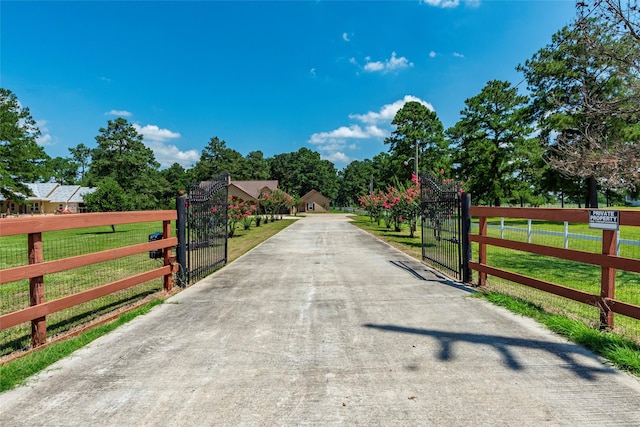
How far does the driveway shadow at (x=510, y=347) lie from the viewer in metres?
2.83

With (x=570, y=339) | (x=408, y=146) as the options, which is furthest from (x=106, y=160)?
(x=570, y=339)

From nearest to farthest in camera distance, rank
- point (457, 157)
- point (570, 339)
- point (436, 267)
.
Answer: point (570, 339), point (436, 267), point (457, 157)

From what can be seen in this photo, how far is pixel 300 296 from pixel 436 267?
381 centimetres

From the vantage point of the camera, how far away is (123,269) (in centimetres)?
868

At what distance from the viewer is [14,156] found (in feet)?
102

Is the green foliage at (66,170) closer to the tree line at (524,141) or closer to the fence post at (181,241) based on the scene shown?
the tree line at (524,141)

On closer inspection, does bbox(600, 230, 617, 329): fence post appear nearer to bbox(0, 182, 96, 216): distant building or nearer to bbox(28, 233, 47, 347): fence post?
bbox(28, 233, 47, 347): fence post

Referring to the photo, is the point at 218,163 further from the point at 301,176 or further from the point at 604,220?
the point at 604,220

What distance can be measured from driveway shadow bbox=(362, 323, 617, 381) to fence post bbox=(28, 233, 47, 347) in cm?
333

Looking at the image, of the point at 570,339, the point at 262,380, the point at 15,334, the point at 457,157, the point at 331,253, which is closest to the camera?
the point at 262,380

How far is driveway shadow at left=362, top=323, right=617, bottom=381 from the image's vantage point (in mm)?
2833

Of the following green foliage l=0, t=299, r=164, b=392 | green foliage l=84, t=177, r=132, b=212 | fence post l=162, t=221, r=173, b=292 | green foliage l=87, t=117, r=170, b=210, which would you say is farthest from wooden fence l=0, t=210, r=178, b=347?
green foliage l=87, t=117, r=170, b=210

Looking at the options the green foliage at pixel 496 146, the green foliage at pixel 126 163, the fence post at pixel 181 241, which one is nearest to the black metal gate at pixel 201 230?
the fence post at pixel 181 241

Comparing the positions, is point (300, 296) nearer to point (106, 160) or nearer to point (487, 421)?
point (487, 421)
